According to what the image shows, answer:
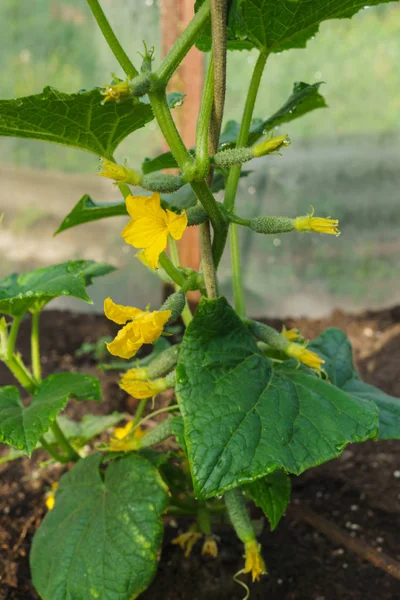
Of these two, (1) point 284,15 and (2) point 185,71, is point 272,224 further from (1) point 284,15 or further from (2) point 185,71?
(2) point 185,71

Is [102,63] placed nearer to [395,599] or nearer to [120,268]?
[120,268]

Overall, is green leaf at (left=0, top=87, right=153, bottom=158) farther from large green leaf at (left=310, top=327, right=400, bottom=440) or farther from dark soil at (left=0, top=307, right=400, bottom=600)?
dark soil at (left=0, top=307, right=400, bottom=600)

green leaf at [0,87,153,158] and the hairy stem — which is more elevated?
the hairy stem

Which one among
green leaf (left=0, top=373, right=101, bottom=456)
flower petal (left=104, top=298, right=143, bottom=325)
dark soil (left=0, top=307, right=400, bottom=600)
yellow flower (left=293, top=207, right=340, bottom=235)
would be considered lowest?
dark soil (left=0, top=307, right=400, bottom=600)

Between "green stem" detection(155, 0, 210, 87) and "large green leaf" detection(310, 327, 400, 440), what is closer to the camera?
"green stem" detection(155, 0, 210, 87)

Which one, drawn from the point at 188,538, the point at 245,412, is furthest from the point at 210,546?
the point at 245,412

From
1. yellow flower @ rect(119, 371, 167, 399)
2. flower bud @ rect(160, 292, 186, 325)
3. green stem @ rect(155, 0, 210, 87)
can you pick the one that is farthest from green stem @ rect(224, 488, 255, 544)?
green stem @ rect(155, 0, 210, 87)

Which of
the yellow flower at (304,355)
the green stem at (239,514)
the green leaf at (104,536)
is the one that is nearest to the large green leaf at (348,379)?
the yellow flower at (304,355)
